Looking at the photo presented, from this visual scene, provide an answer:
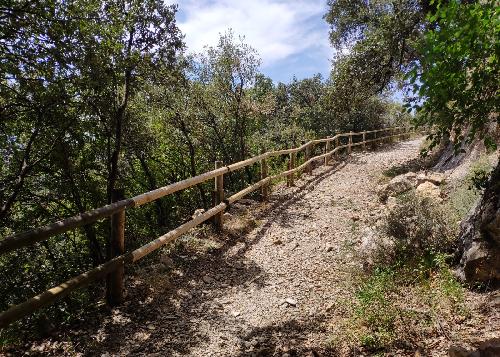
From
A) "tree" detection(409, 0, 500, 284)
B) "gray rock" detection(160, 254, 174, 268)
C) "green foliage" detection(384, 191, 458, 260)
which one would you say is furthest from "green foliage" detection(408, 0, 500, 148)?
"gray rock" detection(160, 254, 174, 268)

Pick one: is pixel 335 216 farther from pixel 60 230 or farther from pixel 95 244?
pixel 95 244

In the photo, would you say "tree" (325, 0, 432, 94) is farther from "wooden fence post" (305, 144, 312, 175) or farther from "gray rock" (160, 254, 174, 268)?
"gray rock" (160, 254, 174, 268)

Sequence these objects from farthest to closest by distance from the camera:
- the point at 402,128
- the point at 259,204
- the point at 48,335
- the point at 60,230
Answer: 1. the point at 402,128
2. the point at 259,204
3. the point at 48,335
4. the point at 60,230

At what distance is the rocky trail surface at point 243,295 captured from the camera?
3916mm

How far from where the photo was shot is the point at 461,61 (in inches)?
141

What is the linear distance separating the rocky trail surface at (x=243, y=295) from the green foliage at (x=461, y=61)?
263 cm

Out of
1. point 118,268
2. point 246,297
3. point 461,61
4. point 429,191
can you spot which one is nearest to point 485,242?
point 461,61

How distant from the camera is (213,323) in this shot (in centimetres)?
440

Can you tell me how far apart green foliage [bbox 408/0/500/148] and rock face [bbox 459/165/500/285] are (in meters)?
0.72

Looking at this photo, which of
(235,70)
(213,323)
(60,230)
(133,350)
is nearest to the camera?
(60,230)

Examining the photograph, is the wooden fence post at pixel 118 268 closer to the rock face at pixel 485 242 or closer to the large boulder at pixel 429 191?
the rock face at pixel 485 242

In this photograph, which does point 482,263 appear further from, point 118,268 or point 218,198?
point 218,198

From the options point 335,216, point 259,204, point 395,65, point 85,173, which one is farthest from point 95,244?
point 395,65

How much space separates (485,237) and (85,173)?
10.3 meters
